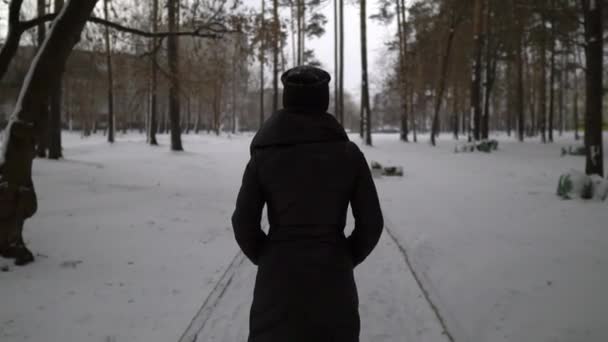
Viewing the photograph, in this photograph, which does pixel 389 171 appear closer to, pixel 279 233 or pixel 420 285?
pixel 420 285

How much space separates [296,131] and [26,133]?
15.8 feet

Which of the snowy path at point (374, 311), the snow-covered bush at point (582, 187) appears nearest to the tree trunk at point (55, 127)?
the snowy path at point (374, 311)

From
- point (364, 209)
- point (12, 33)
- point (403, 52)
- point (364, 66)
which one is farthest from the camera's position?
point (403, 52)

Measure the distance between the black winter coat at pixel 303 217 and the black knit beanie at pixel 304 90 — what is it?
0.05m

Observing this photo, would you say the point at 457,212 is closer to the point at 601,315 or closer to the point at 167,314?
the point at 601,315

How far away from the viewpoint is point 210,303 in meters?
4.64

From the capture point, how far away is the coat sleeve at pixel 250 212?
6.76ft

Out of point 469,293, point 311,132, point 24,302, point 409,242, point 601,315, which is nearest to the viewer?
point 311,132

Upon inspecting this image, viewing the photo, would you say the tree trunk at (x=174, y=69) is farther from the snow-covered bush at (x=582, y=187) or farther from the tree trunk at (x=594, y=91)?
the tree trunk at (x=594, y=91)

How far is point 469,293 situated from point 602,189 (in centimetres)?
549

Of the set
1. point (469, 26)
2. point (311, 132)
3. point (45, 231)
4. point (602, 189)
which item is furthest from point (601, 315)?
point (469, 26)

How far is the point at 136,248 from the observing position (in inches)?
249

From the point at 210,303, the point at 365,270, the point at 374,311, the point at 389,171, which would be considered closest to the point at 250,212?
the point at 374,311

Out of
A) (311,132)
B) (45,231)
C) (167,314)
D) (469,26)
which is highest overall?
(469,26)
